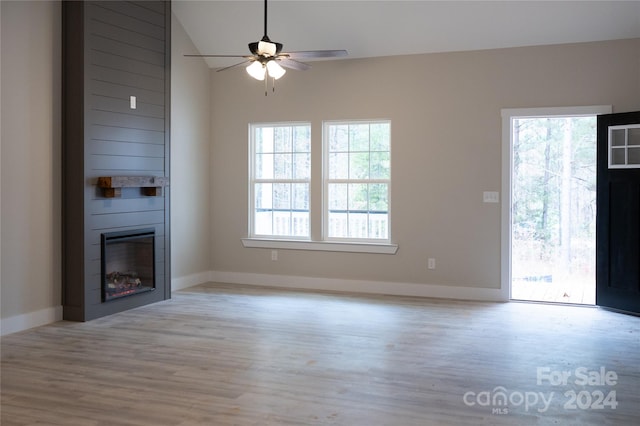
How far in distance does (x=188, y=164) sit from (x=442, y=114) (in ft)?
10.4

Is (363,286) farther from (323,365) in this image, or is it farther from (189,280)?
(323,365)

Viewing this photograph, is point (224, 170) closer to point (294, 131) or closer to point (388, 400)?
point (294, 131)

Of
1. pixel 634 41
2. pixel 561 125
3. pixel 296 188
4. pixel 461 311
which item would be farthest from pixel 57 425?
pixel 561 125

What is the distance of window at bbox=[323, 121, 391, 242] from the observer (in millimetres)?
7070

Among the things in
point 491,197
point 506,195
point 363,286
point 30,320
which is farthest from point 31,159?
point 506,195

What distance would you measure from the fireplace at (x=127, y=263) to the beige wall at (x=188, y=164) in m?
0.71

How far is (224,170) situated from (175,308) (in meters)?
2.27

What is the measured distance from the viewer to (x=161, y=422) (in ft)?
10.4

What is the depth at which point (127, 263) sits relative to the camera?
614 cm

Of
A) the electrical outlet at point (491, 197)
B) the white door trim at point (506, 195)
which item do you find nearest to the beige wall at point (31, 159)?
the electrical outlet at point (491, 197)

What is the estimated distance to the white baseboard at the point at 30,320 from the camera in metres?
4.98

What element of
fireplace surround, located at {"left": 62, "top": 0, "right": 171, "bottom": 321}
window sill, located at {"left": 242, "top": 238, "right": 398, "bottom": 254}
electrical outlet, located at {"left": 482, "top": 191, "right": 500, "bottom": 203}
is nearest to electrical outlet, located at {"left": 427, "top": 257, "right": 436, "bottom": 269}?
window sill, located at {"left": 242, "top": 238, "right": 398, "bottom": 254}

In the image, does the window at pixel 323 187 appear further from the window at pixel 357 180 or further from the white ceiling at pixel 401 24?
the white ceiling at pixel 401 24

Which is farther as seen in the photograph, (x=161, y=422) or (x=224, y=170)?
(x=224, y=170)
